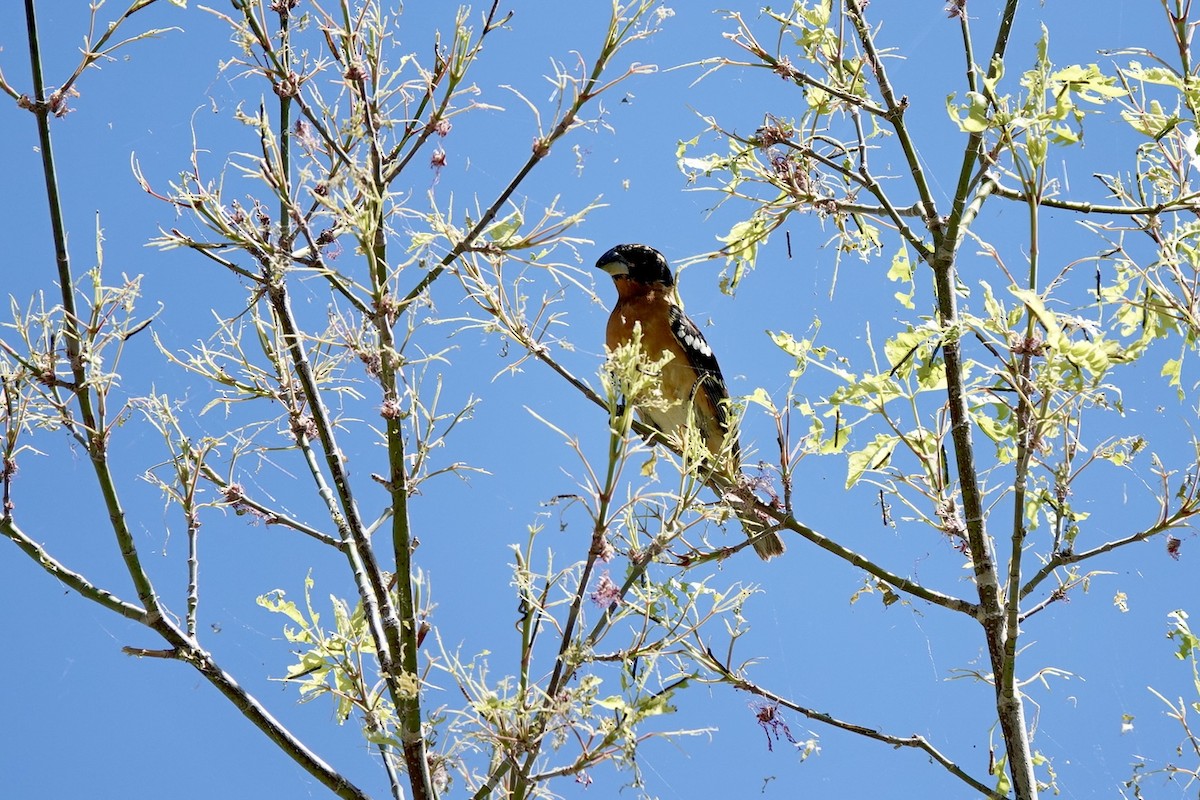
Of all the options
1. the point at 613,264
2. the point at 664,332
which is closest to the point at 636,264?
the point at 613,264

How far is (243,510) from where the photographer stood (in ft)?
7.49

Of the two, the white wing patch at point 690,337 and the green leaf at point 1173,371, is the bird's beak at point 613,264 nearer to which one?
the white wing patch at point 690,337

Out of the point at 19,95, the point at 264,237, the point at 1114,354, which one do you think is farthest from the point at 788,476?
the point at 19,95

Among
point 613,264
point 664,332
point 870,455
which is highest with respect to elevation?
point 613,264

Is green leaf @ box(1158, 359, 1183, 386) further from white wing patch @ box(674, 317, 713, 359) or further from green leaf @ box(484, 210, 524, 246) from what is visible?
white wing patch @ box(674, 317, 713, 359)

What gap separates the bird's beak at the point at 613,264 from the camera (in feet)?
13.9

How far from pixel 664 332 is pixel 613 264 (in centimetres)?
38

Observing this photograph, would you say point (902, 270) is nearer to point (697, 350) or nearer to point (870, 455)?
point (870, 455)

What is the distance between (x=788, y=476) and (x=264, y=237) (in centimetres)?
91

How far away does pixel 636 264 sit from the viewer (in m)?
4.26

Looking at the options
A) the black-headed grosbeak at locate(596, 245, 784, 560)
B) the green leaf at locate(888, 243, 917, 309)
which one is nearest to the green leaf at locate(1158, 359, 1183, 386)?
the green leaf at locate(888, 243, 917, 309)

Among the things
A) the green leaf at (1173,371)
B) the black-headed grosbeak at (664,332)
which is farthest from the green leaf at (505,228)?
the black-headed grosbeak at (664,332)

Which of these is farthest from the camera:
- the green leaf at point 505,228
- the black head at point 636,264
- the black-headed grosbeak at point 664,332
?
the black head at point 636,264

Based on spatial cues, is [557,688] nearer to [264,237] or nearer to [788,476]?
[788,476]
